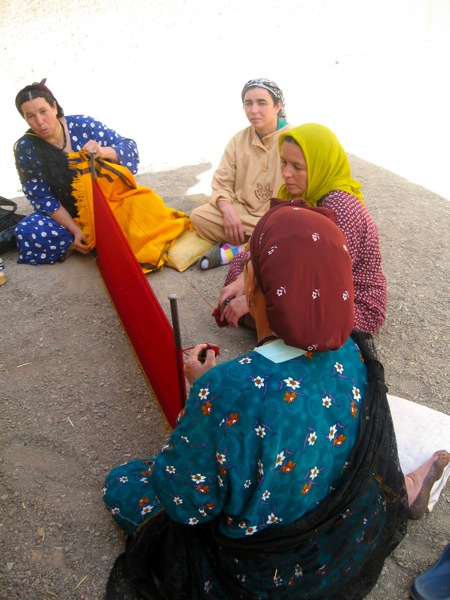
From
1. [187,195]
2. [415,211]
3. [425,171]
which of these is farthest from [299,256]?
[425,171]

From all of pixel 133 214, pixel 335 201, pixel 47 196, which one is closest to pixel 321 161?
pixel 335 201

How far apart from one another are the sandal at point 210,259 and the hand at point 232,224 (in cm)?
14

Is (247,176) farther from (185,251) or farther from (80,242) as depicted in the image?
(80,242)

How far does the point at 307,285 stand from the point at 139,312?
1529 millimetres

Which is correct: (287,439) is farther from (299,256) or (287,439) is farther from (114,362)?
(114,362)

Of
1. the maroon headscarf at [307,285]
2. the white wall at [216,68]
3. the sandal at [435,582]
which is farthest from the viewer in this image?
the white wall at [216,68]

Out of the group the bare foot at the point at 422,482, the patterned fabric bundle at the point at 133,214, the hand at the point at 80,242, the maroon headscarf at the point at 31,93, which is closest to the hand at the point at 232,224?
the patterned fabric bundle at the point at 133,214

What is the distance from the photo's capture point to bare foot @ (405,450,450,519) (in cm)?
200

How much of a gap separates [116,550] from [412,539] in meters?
1.10

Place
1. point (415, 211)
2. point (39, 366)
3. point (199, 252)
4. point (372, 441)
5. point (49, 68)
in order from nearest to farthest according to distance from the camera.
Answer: point (372, 441)
point (39, 366)
point (199, 252)
point (415, 211)
point (49, 68)

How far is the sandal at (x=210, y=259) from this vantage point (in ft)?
12.7

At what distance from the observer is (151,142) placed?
6.88m

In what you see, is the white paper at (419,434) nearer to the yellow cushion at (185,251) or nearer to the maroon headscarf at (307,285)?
the maroon headscarf at (307,285)

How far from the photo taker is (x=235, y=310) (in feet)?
9.80
